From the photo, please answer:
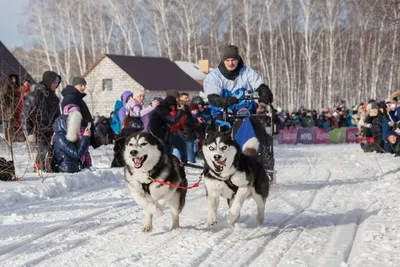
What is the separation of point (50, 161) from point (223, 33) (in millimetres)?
31971

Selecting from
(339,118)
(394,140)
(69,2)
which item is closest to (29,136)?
(394,140)

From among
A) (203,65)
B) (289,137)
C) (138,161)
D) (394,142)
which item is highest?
(203,65)

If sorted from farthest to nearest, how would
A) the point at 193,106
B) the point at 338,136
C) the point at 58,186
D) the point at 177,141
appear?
the point at 338,136 < the point at 193,106 < the point at 177,141 < the point at 58,186

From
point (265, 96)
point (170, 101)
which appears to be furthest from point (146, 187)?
point (170, 101)

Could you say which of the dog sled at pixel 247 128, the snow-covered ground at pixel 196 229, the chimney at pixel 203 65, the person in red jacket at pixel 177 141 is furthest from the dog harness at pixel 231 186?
the chimney at pixel 203 65

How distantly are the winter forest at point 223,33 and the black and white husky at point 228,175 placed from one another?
98.7 feet

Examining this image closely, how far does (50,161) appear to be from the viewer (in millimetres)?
8211

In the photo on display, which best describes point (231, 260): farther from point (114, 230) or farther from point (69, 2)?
point (69, 2)

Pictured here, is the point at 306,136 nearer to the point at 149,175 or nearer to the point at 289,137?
the point at 289,137

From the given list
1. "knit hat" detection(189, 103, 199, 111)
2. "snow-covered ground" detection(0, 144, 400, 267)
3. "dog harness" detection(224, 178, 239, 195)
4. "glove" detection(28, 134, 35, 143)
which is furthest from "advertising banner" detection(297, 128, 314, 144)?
"dog harness" detection(224, 178, 239, 195)

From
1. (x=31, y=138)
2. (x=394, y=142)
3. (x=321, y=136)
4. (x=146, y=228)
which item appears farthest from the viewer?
(x=321, y=136)

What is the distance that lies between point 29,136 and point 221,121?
3.14 meters

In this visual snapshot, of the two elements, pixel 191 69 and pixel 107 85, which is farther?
pixel 191 69

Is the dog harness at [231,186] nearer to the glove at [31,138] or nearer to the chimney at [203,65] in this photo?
the glove at [31,138]
